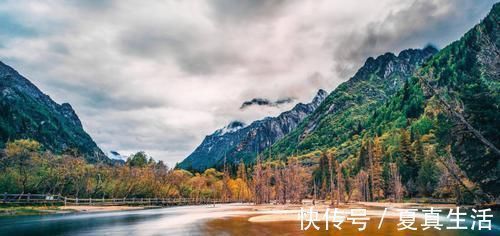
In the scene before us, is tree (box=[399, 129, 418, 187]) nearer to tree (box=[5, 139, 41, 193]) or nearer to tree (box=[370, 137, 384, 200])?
tree (box=[370, 137, 384, 200])

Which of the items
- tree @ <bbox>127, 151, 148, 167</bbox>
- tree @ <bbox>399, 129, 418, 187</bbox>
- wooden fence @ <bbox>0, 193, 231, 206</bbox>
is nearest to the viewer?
wooden fence @ <bbox>0, 193, 231, 206</bbox>

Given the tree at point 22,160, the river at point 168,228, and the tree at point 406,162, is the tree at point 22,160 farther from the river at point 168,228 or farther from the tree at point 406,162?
the tree at point 406,162

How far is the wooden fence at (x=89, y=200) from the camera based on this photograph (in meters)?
48.8

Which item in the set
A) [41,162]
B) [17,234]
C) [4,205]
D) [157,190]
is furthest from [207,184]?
[17,234]

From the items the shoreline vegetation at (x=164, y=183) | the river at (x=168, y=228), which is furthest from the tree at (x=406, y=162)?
the river at (x=168, y=228)

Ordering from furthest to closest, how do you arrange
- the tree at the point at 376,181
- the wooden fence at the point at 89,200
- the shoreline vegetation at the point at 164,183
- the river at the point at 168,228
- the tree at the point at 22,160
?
1. the tree at the point at 376,181
2. the shoreline vegetation at the point at 164,183
3. the tree at the point at 22,160
4. the wooden fence at the point at 89,200
5. the river at the point at 168,228

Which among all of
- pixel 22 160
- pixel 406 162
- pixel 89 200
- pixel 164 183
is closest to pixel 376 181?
pixel 406 162

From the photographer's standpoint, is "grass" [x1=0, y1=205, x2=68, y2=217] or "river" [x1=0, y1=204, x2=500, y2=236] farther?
"grass" [x1=0, y1=205, x2=68, y2=217]

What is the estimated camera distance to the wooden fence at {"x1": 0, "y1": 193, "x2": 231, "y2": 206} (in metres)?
48.8

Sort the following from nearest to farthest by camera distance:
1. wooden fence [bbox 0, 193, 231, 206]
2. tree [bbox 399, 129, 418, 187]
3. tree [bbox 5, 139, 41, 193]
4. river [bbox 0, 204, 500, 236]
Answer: river [bbox 0, 204, 500, 236] → wooden fence [bbox 0, 193, 231, 206] → tree [bbox 5, 139, 41, 193] → tree [bbox 399, 129, 418, 187]

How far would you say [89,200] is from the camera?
6706cm

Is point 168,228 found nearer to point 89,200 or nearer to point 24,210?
point 24,210

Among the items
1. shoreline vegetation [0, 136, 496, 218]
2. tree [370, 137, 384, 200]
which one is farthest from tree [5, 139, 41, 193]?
tree [370, 137, 384, 200]

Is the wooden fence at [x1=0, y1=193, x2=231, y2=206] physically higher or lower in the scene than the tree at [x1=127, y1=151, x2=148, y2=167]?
lower
